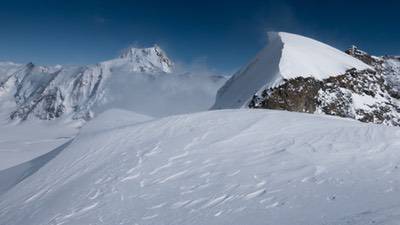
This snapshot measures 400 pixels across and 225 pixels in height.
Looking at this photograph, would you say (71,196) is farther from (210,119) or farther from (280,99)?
(280,99)

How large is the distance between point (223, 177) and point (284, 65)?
2103cm

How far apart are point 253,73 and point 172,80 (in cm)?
16646

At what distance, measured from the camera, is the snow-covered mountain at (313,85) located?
28328 millimetres

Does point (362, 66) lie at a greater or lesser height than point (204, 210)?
greater

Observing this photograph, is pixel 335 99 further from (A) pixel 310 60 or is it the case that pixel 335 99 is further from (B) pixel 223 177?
(B) pixel 223 177

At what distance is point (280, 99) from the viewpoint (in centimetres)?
2794

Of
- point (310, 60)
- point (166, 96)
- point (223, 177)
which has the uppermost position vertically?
point (166, 96)

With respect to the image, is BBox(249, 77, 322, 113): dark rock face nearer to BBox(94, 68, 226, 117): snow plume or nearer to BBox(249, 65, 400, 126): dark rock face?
BBox(249, 65, 400, 126): dark rock face

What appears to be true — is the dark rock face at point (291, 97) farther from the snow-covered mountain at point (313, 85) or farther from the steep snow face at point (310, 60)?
the steep snow face at point (310, 60)

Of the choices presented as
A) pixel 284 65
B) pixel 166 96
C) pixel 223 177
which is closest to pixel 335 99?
pixel 284 65

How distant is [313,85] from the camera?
2925 cm

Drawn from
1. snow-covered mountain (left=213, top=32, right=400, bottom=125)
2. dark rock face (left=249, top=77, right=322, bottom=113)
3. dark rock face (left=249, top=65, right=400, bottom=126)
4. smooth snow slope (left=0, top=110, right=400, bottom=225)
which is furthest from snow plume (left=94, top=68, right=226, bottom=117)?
smooth snow slope (left=0, top=110, right=400, bottom=225)

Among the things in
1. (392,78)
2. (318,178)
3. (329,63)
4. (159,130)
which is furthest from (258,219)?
(392,78)

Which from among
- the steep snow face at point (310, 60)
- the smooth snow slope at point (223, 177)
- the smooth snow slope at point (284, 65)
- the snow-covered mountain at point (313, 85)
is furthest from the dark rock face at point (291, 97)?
the smooth snow slope at point (223, 177)
